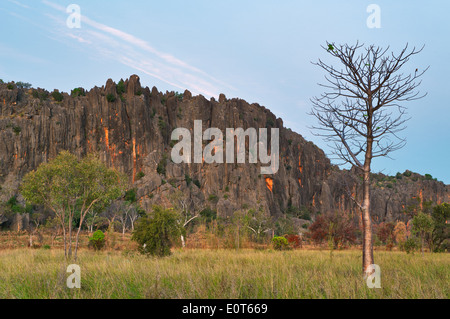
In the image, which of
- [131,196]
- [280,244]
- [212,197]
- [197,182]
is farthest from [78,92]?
[280,244]

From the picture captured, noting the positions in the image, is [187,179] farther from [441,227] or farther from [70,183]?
[70,183]

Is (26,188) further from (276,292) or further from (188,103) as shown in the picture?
(188,103)

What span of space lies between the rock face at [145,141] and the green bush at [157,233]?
167ft

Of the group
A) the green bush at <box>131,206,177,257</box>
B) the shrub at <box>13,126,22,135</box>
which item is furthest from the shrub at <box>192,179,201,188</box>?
the green bush at <box>131,206,177,257</box>

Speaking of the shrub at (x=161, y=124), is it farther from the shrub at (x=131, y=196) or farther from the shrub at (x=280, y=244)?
the shrub at (x=280, y=244)

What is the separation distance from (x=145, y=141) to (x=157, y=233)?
7450 centimetres

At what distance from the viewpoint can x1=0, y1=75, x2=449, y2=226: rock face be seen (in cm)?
7900

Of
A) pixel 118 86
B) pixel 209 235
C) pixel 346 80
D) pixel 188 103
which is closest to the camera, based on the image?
pixel 346 80

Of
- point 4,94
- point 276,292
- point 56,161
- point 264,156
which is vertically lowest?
point 276,292

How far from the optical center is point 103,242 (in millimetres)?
33000

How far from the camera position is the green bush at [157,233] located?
2348 cm

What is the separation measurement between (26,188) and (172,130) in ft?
266

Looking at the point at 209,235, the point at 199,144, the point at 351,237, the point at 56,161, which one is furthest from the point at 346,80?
the point at 199,144

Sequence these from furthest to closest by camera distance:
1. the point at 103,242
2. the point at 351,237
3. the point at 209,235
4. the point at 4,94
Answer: the point at 4,94 → the point at 351,237 → the point at 209,235 → the point at 103,242
